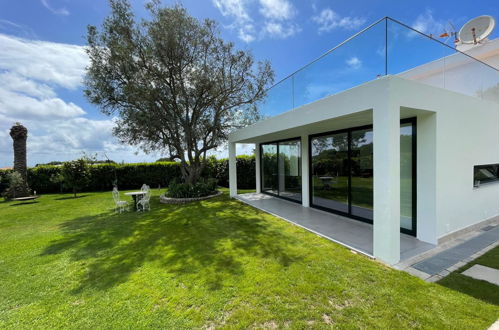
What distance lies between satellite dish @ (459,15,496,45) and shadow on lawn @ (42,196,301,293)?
1043 cm

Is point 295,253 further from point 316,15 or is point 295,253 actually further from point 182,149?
point 316,15

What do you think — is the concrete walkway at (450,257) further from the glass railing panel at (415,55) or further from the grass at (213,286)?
the glass railing panel at (415,55)

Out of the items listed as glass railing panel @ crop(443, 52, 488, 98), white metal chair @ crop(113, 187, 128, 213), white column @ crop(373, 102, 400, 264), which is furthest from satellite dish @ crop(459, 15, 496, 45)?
white metal chair @ crop(113, 187, 128, 213)

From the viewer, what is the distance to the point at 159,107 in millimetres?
9969

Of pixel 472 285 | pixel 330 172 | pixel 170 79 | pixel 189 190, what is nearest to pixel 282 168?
pixel 330 172

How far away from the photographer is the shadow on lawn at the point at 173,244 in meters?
3.63

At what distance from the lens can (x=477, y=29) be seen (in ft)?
24.9

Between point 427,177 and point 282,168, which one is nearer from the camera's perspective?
point 427,177

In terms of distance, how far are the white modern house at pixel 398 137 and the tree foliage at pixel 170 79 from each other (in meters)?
3.92

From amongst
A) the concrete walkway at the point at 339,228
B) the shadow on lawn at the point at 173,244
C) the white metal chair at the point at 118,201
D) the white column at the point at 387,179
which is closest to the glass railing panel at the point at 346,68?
the white column at the point at 387,179

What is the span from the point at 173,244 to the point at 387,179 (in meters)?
4.74

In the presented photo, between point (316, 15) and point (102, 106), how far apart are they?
10.8 m

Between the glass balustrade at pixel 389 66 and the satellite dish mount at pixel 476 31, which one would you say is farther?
the satellite dish mount at pixel 476 31

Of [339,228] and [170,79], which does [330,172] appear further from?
[170,79]
